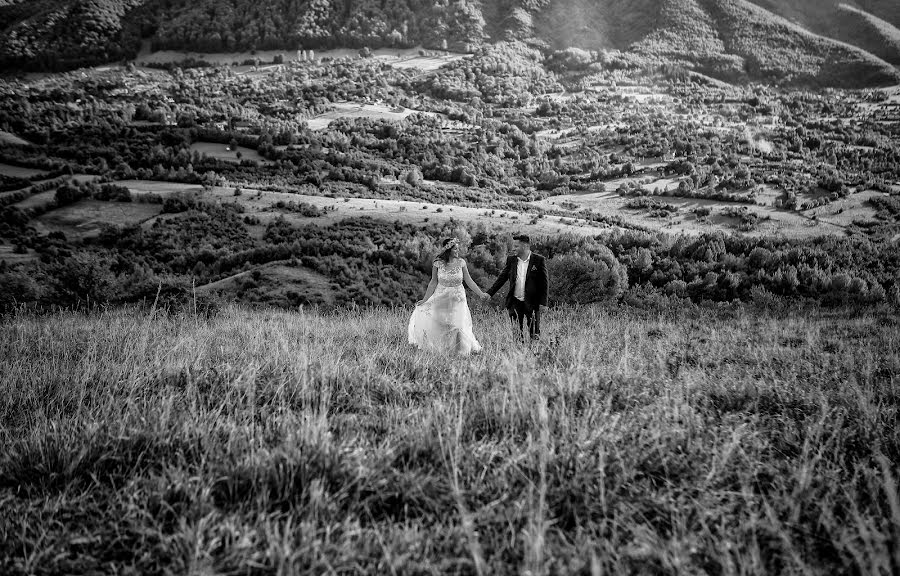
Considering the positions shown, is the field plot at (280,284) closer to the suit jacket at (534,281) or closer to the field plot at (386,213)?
the field plot at (386,213)

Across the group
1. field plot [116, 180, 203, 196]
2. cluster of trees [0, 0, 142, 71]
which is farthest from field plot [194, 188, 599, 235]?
cluster of trees [0, 0, 142, 71]

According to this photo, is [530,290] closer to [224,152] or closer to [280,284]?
[280,284]

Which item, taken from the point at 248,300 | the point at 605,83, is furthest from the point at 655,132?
the point at 248,300

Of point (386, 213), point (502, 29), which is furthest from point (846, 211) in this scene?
point (502, 29)

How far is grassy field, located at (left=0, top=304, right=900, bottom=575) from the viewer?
5.53 feet

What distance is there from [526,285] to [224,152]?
74.3 metres

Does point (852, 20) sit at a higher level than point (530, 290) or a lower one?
higher

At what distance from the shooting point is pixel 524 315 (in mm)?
6797

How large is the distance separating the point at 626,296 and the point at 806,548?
21816mm

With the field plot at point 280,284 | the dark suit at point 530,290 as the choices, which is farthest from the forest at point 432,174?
the dark suit at point 530,290

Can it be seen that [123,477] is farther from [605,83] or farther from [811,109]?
[605,83]

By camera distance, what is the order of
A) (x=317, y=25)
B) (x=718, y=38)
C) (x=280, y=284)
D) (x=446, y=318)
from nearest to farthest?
(x=446, y=318)
(x=280, y=284)
(x=718, y=38)
(x=317, y=25)

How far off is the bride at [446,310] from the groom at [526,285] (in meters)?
0.63

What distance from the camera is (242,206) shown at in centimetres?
4356
